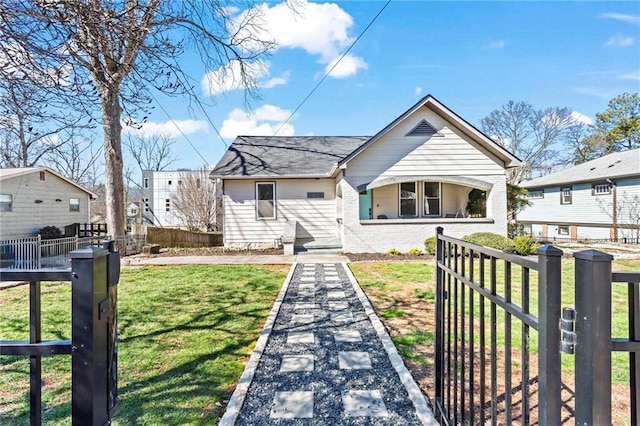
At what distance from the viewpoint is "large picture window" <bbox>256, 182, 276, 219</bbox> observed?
14.3 metres

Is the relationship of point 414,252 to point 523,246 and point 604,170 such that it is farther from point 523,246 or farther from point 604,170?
point 604,170

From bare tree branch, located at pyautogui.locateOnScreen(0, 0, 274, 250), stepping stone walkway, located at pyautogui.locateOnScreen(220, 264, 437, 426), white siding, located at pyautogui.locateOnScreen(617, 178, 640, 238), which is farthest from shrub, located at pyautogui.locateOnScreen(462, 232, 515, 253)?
white siding, located at pyautogui.locateOnScreen(617, 178, 640, 238)

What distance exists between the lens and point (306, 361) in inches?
139

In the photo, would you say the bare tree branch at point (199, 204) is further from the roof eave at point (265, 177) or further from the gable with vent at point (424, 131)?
the gable with vent at point (424, 131)

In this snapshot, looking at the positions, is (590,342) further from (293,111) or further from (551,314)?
(293,111)

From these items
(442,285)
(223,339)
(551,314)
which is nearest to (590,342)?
(551,314)

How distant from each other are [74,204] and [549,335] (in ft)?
81.9

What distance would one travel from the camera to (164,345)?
3.97 m

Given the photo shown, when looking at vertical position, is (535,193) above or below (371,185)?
above

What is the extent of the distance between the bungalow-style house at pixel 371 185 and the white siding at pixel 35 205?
33.9 feet

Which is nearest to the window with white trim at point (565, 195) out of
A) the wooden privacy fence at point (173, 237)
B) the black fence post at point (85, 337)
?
the wooden privacy fence at point (173, 237)

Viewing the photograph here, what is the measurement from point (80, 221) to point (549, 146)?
130 ft

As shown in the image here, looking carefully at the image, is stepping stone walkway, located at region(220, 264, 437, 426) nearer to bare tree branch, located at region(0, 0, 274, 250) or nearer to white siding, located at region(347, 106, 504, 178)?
bare tree branch, located at region(0, 0, 274, 250)

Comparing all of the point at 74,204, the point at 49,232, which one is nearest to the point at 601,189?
the point at 49,232
